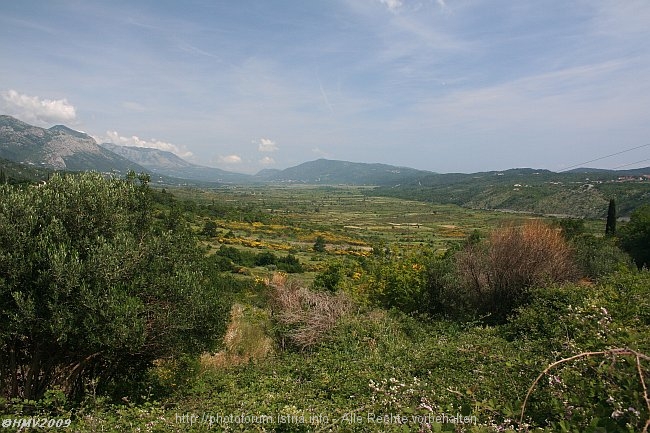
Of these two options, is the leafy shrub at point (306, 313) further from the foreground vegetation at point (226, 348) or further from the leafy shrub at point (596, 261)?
the leafy shrub at point (596, 261)

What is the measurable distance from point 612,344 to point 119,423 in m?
8.51

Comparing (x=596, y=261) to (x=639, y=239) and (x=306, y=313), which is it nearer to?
(x=306, y=313)

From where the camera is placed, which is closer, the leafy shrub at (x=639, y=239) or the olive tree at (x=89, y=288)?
the olive tree at (x=89, y=288)

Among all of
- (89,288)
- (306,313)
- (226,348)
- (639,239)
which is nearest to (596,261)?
(306,313)

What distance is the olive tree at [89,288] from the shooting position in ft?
29.2

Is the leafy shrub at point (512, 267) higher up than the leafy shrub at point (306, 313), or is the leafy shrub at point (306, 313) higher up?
the leafy shrub at point (512, 267)

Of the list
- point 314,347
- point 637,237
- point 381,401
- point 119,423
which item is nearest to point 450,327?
point 314,347

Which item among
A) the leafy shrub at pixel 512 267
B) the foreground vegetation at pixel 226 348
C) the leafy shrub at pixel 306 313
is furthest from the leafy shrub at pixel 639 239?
the leafy shrub at pixel 306 313

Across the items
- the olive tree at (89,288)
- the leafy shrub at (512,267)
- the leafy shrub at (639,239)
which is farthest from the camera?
the leafy shrub at (639,239)

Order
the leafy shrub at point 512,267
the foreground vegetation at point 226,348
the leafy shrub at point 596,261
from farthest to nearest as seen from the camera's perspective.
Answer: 1. the leafy shrub at point 596,261
2. the leafy shrub at point 512,267
3. the foreground vegetation at point 226,348

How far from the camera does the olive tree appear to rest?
29.2 feet

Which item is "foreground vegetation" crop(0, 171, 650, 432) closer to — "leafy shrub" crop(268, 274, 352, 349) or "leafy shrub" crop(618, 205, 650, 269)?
"leafy shrub" crop(268, 274, 352, 349)

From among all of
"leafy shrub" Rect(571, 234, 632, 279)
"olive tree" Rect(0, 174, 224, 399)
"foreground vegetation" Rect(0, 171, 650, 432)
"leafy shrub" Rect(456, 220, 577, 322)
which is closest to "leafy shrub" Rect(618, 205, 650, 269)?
"leafy shrub" Rect(571, 234, 632, 279)

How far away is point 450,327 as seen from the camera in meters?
17.9
